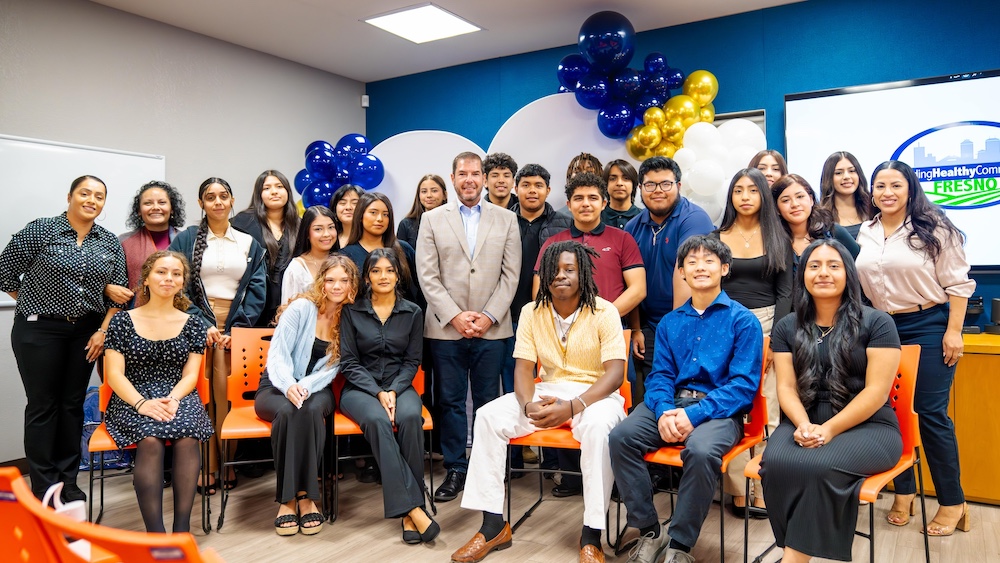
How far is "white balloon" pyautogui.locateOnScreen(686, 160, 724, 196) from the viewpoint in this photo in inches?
168

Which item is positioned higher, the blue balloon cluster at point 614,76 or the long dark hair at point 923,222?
the blue balloon cluster at point 614,76

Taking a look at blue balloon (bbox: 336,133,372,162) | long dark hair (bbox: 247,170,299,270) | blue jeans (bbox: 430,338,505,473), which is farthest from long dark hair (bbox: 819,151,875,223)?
blue balloon (bbox: 336,133,372,162)

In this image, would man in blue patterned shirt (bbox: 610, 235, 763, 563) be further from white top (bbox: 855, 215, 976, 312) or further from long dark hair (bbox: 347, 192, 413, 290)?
long dark hair (bbox: 347, 192, 413, 290)

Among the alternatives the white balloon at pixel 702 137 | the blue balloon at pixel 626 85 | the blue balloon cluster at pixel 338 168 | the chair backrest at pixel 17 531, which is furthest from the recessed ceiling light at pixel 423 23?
the chair backrest at pixel 17 531

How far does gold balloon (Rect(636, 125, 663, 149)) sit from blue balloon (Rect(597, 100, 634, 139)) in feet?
0.54

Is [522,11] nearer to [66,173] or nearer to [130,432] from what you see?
[66,173]

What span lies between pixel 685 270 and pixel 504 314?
1.11 meters

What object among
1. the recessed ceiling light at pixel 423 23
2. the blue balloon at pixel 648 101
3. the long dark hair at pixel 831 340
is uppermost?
the recessed ceiling light at pixel 423 23

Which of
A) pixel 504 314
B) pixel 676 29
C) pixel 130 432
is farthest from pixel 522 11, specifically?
pixel 130 432

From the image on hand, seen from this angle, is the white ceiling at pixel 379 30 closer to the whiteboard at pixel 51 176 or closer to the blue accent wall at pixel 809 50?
the blue accent wall at pixel 809 50

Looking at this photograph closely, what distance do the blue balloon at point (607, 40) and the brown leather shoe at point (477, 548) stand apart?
10.6 feet

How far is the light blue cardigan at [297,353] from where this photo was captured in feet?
11.1

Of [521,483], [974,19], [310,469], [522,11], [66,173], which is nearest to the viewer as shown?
[310,469]

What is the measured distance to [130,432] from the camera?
3.00m
